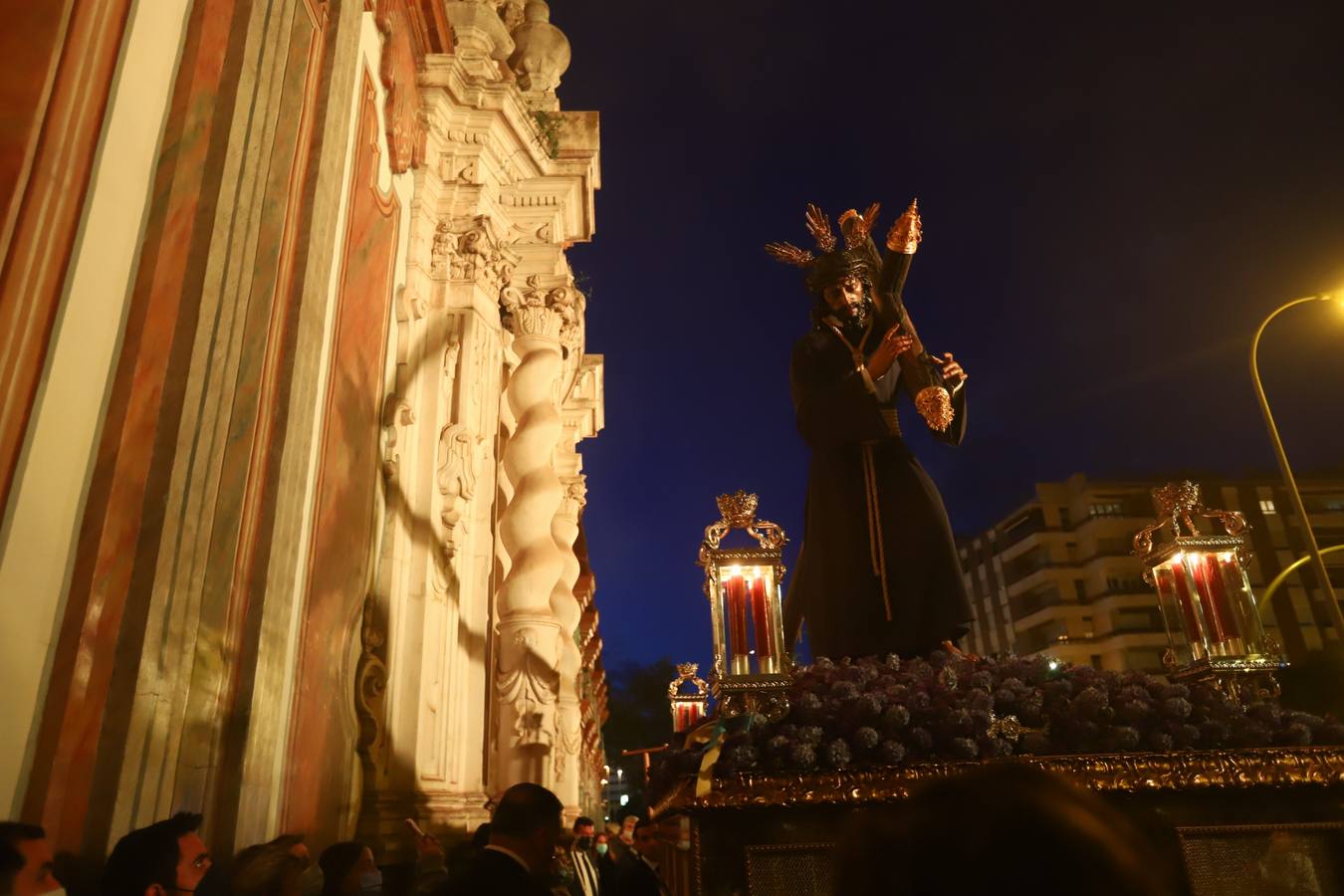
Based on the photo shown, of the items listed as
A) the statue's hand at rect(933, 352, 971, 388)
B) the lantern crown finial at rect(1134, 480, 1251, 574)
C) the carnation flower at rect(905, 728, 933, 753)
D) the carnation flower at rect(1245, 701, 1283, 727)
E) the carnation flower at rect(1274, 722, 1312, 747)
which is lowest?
the carnation flower at rect(1274, 722, 1312, 747)

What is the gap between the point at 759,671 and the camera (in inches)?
136

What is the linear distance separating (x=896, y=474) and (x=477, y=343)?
5.45 meters

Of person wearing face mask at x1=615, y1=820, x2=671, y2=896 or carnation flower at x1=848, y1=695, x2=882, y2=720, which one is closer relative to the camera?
carnation flower at x1=848, y1=695, x2=882, y2=720

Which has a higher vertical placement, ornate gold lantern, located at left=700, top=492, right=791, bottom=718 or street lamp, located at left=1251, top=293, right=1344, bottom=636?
street lamp, located at left=1251, top=293, right=1344, bottom=636

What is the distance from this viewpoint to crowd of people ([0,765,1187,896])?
0.85 meters

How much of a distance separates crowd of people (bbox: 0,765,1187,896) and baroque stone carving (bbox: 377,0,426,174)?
583 centimetres

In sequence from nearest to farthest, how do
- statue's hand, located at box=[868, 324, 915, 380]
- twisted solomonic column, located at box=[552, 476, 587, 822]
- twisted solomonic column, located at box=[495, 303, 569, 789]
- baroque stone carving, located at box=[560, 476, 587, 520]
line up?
1. statue's hand, located at box=[868, 324, 915, 380]
2. twisted solomonic column, located at box=[495, 303, 569, 789]
3. twisted solomonic column, located at box=[552, 476, 587, 822]
4. baroque stone carving, located at box=[560, 476, 587, 520]

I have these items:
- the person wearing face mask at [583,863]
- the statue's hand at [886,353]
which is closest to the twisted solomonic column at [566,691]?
the person wearing face mask at [583,863]

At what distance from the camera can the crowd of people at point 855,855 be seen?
0.85 metres

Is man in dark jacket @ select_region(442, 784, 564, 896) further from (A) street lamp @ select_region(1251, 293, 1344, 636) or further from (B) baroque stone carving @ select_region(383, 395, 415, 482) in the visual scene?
(A) street lamp @ select_region(1251, 293, 1344, 636)

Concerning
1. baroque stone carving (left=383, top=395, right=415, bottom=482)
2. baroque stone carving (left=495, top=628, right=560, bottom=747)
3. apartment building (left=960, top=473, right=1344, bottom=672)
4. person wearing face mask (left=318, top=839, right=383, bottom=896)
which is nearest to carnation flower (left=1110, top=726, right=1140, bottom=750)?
person wearing face mask (left=318, top=839, right=383, bottom=896)

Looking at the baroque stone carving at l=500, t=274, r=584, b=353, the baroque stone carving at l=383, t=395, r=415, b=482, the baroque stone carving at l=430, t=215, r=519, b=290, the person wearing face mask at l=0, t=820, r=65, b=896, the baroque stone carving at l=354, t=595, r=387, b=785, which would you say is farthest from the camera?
the baroque stone carving at l=500, t=274, r=584, b=353

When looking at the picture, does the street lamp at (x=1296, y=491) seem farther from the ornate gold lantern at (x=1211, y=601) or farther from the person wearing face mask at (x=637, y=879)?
the person wearing face mask at (x=637, y=879)

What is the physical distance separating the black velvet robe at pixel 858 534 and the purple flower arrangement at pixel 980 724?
767mm
